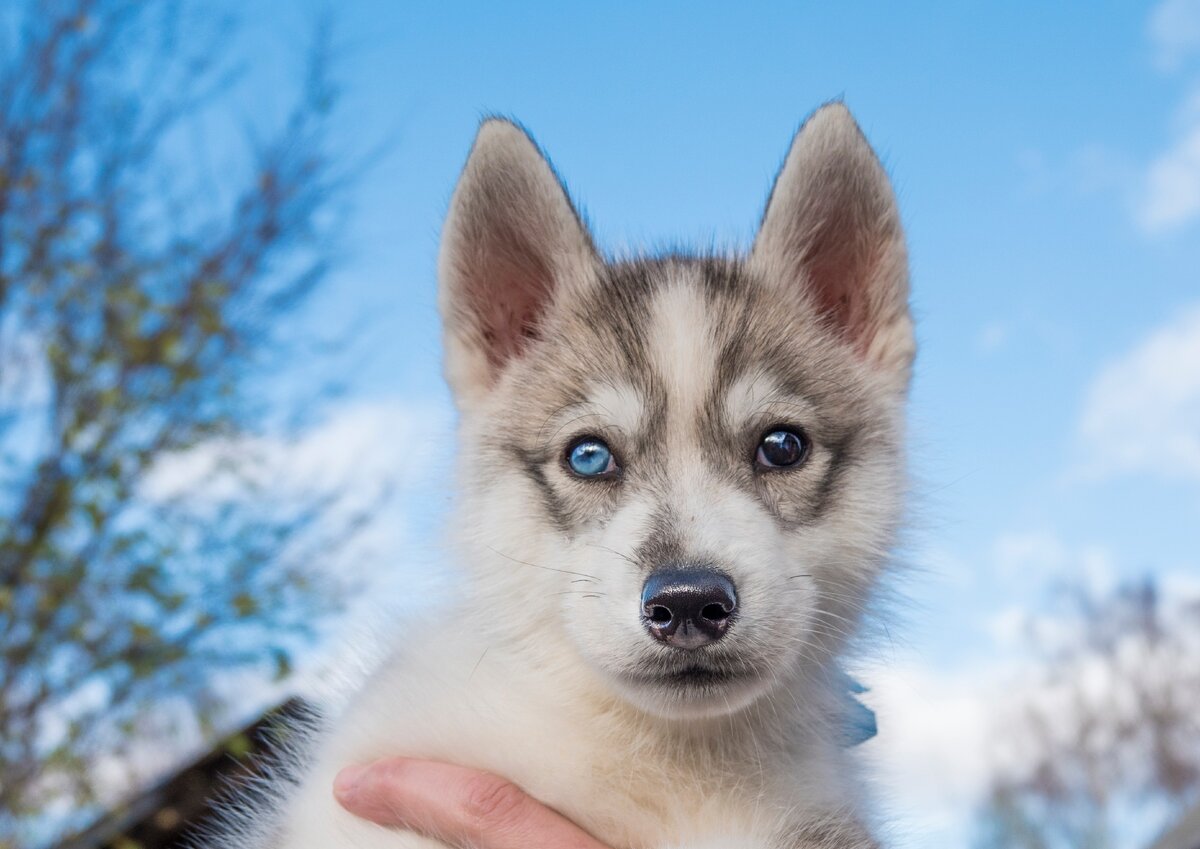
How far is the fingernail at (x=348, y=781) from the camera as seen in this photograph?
255 centimetres

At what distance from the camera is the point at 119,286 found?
7.79 m

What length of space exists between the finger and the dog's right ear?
3.66 ft

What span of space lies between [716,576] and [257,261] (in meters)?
7.38

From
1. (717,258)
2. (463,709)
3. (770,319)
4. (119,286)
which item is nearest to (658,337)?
(770,319)

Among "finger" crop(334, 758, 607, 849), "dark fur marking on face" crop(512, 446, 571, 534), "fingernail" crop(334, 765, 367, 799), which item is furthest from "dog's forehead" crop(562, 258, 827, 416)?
"fingernail" crop(334, 765, 367, 799)

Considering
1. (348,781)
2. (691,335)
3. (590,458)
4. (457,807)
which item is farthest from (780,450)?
(348,781)

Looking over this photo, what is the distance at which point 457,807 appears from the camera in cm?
242

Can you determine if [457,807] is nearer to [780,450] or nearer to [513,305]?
[780,450]

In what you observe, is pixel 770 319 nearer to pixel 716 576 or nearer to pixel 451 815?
pixel 716 576

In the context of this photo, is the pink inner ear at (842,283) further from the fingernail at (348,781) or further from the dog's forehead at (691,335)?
the fingernail at (348,781)

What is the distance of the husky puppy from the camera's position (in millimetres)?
2354

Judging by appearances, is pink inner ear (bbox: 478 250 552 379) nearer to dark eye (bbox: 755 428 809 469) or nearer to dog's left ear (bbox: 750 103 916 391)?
dog's left ear (bbox: 750 103 916 391)

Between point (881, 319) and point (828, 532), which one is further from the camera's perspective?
point (881, 319)

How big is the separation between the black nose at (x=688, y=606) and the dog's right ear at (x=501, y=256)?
1115 millimetres
